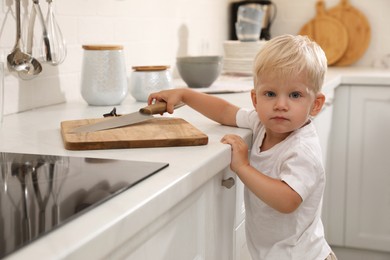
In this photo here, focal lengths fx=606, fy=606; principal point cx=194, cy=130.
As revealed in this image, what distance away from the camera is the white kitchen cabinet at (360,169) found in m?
2.53

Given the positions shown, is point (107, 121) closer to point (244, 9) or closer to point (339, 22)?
point (244, 9)

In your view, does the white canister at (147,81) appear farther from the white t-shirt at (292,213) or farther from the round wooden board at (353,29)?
the round wooden board at (353,29)

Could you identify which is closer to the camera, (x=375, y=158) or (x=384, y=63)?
(x=375, y=158)

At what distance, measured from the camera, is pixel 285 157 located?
1188mm

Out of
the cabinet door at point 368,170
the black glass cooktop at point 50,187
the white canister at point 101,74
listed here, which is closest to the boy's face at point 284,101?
the black glass cooktop at point 50,187

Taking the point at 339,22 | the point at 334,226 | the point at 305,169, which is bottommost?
the point at 334,226

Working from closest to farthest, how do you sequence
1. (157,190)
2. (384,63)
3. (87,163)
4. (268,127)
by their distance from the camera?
(157,190)
(87,163)
(268,127)
(384,63)

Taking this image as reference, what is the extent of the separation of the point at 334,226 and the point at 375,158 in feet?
1.17

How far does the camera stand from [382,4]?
10.1ft

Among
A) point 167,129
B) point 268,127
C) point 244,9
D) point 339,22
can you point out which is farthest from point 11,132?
point 339,22

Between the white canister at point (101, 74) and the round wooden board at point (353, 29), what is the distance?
1739 millimetres

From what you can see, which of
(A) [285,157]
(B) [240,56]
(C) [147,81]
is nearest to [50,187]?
(A) [285,157]

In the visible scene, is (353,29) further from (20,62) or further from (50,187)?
(50,187)

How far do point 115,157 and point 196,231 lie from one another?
0.20 meters
